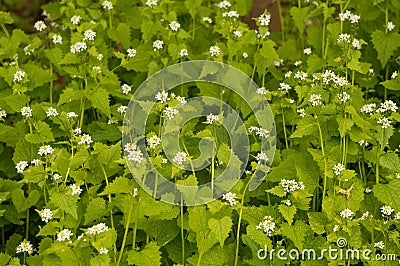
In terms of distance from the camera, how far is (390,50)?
3.55m

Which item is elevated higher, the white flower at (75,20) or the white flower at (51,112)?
the white flower at (75,20)

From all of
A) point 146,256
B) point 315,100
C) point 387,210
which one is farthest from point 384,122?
point 146,256

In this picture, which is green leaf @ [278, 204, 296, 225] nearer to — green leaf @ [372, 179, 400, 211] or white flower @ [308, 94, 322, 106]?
green leaf @ [372, 179, 400, 211]

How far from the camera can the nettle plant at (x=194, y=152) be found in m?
2.55

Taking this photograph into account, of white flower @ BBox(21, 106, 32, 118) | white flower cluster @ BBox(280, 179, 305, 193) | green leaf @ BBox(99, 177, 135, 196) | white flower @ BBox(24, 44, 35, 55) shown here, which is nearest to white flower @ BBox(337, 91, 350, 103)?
white flower cluster @ BBox(280, 179, 305, 193)

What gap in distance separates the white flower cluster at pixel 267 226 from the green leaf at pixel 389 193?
1.58 feet

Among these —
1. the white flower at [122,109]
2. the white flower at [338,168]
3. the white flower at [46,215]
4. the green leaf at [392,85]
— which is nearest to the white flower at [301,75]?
the green leaf at [392,85]

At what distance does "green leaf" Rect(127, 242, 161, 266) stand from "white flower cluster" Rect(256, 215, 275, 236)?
43 cm

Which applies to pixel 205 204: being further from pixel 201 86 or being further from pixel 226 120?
pixel 201 86

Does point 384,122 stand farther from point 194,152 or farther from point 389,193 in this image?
point 194,152

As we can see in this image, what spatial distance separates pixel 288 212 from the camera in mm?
2559

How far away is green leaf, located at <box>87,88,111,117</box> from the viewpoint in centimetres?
318

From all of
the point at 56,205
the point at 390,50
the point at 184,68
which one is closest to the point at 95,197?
the point at 56,205

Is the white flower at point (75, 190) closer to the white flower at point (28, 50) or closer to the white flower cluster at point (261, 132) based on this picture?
the white flower cluster at point (261, 132)
